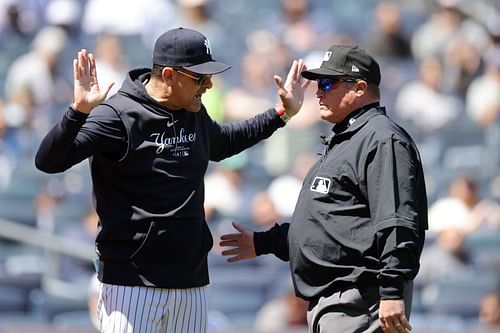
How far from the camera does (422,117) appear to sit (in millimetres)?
11414

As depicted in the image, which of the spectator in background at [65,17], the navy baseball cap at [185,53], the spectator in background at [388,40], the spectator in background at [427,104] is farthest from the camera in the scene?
the spectator in background at [388,40]

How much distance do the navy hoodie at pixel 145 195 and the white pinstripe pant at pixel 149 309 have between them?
4 centimetres

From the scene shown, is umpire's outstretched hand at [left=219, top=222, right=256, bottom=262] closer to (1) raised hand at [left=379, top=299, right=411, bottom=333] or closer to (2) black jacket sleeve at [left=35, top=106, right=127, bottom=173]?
(2) black jacket sleeve at [left=35, top=106, right=127, bottom=173]

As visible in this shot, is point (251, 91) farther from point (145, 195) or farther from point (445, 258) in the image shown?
point (145, 195)

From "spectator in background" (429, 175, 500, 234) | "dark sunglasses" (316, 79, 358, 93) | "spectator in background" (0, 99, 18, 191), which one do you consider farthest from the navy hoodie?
"spectator in background" (0, 99, 18, 191)

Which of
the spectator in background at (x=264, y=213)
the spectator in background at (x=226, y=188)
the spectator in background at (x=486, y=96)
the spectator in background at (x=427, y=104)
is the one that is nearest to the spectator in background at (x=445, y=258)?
the spectator in background at (x=264, y=213)

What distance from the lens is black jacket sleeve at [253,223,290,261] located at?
16.8 feet

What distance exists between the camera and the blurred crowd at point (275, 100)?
29.7 ft

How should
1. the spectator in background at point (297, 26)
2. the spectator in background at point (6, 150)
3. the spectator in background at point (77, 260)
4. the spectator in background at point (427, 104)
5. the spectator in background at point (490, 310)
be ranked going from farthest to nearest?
1. the spectator in background at point (297, 26)
2. the spectator in background at point (427, 104)
3. the spectator in background at point (6, 150)
4. the spectator in background at point (77, 260)
5. the spectator in background at point (490, 310)

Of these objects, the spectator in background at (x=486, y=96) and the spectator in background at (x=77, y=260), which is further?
the spectator in background at (x=486, y=96)

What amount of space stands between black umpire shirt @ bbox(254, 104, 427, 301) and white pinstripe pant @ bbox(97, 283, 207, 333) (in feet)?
1.50

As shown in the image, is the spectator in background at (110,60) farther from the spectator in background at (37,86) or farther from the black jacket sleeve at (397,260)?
the black jacket sleeve at (397,260)

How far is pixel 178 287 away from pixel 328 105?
38.6 inches

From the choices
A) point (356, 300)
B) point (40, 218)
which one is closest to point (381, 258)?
point (356, 300)
